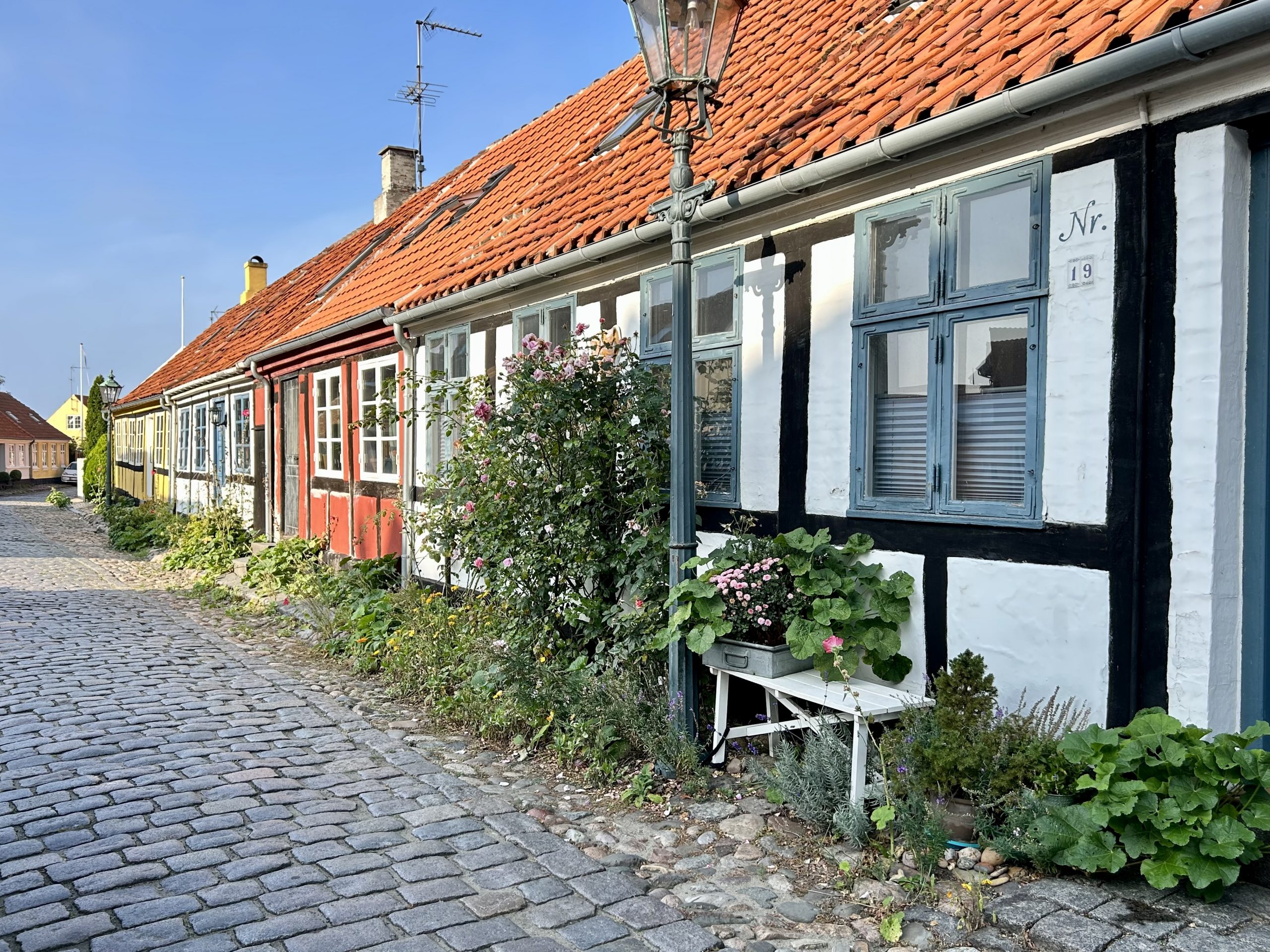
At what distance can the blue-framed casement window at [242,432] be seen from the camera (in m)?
16.8

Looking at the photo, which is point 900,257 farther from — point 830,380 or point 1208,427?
point 1208,427

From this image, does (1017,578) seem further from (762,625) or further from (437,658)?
(437,658)

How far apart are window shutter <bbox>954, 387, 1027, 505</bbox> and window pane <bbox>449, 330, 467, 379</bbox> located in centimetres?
550

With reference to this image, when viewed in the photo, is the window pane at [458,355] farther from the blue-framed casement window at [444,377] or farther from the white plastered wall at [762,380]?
the white plastered wall at [762,380]

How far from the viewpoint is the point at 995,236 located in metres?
4.18

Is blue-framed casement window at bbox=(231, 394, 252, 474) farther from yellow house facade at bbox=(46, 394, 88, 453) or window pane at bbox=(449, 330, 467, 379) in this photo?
yellow house facade at bbox=(46, 394, 88, 453)

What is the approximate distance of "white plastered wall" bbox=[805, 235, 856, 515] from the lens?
4812 mm

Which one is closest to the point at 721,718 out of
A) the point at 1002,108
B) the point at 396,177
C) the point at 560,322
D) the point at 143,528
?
the point at 1002,108

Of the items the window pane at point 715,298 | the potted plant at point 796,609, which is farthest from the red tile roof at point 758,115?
the potted plant at point 796,609

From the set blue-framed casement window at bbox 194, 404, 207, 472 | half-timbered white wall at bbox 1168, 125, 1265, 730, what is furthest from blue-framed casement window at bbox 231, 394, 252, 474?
half-timbered white wall at bbox 1168, 125, 1265, 730

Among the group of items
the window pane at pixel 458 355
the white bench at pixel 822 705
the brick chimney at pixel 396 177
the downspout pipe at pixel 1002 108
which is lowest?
the white bench at pixel 822 705

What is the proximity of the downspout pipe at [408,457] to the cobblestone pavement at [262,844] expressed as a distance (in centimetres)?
321

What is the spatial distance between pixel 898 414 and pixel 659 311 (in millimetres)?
2151

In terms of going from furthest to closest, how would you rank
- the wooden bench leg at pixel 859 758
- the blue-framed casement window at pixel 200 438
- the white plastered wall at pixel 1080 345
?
the blue-framed casement window at pixel 200 438 → the wooden bench leg at pixel 859 758 → the white plastered wall at pixel 1080 345
